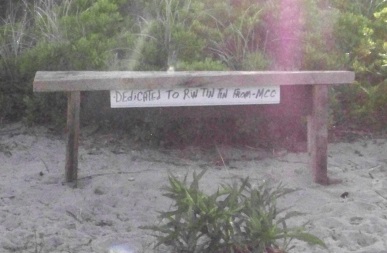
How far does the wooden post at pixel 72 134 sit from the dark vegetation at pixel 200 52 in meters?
0.48

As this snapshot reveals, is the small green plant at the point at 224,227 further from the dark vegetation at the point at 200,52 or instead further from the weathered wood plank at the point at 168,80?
the dark vegetation at the point at 200,52

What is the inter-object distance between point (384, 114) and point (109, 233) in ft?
9.77

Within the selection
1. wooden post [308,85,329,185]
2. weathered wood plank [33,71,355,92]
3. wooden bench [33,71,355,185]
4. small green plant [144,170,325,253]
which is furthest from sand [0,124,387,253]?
weathered wood plank [33,71,355,92]

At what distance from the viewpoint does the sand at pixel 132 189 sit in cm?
476

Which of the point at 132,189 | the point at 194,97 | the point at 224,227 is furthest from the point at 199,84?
the point at 224,227

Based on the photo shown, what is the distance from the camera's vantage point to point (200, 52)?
6.93 m

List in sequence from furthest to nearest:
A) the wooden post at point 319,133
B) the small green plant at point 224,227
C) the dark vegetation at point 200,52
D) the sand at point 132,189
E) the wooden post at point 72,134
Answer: the dark vegetation at point 200,52, the wooden post at point 319,133, the wooden post at point 72,134, the sand at point 132,189, the small green plant at point 224,227

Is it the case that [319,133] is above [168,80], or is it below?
below

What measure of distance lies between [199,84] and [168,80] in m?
0.19

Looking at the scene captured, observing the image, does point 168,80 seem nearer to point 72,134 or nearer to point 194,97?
point 194,97

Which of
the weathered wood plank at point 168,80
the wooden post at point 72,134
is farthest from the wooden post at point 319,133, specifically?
the wooden post at point 72,134

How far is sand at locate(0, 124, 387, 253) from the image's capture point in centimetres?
476

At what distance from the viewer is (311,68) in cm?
677

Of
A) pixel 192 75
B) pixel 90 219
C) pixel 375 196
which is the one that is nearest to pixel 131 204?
pixel 90 219
